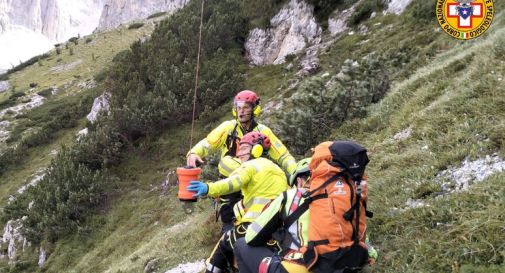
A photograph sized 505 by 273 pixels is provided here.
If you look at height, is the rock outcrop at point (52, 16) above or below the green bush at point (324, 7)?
below

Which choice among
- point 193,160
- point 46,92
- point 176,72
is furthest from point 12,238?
point 46,92

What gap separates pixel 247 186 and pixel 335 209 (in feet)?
4.72

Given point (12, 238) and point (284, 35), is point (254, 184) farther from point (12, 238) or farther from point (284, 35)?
point (284, 35)

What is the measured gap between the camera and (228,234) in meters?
5.12

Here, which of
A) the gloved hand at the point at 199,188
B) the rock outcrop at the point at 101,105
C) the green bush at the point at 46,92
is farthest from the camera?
the green bush at the point at 46,92

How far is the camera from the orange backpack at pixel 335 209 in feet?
11.7

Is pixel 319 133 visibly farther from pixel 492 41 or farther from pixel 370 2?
pixel 370 2

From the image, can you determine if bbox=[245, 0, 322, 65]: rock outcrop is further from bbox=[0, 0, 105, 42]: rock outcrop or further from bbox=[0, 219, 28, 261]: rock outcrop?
bbox=[0, 0, 105, 42]: rock outcrop

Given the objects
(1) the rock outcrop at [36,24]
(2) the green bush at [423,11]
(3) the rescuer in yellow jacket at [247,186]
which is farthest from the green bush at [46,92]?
(1) the rock outcrop at [36,24]

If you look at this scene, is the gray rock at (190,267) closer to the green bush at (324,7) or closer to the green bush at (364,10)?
the green bush at (364,10)

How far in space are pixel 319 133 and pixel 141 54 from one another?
50.3 feet

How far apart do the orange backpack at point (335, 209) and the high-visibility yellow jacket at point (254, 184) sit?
110cm

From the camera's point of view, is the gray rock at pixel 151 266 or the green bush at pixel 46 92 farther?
the green bush at pixel 46 92

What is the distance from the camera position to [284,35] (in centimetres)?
2198
